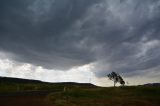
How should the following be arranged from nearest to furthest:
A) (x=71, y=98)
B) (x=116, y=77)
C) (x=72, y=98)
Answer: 1. (x=71, y=98)
2. (x=72, y=98)
3. (x=116, y=77)

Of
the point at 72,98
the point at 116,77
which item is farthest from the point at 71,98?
the point at 116,77

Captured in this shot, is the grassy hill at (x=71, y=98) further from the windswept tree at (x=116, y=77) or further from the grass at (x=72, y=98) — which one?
the windswept tree at (x=116, y=77)

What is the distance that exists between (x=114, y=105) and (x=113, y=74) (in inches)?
5078

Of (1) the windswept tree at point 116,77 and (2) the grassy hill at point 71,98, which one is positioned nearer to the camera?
(2) the grassy hill at point 71,98

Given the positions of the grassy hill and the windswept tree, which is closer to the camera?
the grassy hill

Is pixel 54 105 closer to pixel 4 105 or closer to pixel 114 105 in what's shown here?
pixel 4 105

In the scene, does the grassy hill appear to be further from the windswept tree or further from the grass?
the windswept tree

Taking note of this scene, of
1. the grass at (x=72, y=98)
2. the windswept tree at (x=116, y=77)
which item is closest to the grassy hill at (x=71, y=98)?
the grass at (x=72, y=98)

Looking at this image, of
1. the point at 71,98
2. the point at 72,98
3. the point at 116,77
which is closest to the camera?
the point at 71,98

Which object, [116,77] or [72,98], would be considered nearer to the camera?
[72,98]

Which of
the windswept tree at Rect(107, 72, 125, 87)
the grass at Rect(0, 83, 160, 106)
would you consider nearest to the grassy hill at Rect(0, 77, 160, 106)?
the grass at Rect(0, 83, 160, 106)

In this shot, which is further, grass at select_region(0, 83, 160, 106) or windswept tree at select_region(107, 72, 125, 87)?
windswept tree at select_region(107, 72, 125, 87)

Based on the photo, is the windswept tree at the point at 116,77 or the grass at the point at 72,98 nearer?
the grass at the point at 72,98

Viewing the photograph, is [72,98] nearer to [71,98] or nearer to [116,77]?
[71,98]
